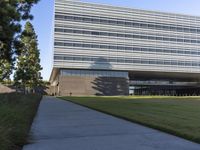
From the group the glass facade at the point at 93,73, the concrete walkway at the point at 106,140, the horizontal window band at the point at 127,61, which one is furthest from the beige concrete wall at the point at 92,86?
the concrete walkway at the point at 106,140

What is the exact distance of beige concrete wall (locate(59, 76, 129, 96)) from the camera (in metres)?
104

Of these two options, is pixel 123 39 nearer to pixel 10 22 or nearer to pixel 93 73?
pixel 93 73

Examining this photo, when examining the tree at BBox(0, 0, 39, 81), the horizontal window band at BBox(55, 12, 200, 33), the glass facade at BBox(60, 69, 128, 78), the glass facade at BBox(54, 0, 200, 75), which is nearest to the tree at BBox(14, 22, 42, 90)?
the tree at BBox(0, 0, 39, 81)

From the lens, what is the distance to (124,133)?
10.3 metres

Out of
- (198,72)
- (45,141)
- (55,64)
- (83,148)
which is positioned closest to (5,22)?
(45,141)

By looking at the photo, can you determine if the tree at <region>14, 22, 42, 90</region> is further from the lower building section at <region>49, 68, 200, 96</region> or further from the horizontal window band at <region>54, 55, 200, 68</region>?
the lower building section at <region>49, 68, 200, 96</region>

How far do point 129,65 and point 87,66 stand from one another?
14.9 m

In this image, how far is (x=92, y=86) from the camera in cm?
10644

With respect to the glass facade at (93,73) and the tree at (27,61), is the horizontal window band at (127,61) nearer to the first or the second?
the glass facade at (93,73)

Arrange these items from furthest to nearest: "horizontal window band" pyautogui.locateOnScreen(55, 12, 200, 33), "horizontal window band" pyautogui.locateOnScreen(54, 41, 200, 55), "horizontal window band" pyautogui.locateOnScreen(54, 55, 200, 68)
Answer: "horizontal window band" pyautogui.locateOnScreen(55, 12, 200, 33) < "horizontal window band" pyautogui.locateOnScreen(54, 41, 200, 55) < "horizontal window band" pyautogui.locateOnScreen(54, 55, 200, 68)

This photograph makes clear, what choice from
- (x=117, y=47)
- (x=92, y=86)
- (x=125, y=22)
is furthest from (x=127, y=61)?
(x=92, y=86)

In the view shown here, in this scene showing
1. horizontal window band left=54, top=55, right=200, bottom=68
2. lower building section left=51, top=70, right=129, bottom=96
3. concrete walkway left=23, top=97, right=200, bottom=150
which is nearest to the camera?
concrete walkway left=23, top=97, right=200, bottom=150

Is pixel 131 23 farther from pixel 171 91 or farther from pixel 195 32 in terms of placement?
pixel 171 91

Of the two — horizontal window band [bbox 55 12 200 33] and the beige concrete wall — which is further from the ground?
horizontal window band [bbox 55 12 200 33]
